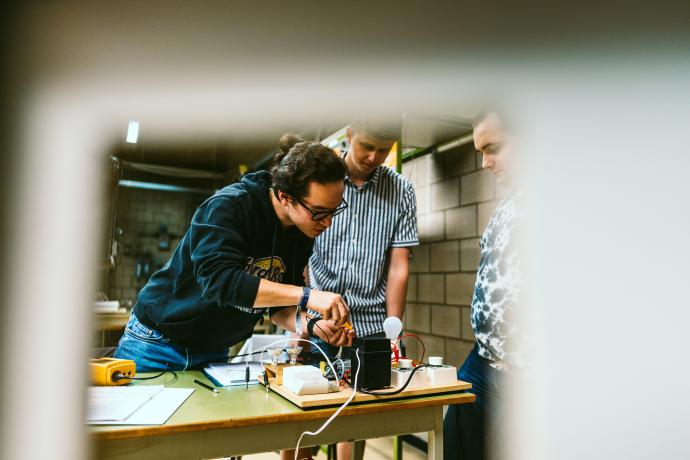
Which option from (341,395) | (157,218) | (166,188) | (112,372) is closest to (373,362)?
(341,395)

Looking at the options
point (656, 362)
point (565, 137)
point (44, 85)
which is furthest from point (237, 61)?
point (656, 362)

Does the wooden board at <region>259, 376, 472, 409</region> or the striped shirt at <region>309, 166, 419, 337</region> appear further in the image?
the striped shirt at <region>309, 166, 419, 337</region>

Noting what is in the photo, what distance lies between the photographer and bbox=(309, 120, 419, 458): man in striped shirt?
174 cm

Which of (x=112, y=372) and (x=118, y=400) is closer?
(x=118, y=400)

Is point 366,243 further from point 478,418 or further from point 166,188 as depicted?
point 166,188

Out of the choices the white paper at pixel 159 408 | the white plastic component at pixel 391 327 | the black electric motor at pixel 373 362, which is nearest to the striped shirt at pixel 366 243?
the white plastic component at pixel 391 327

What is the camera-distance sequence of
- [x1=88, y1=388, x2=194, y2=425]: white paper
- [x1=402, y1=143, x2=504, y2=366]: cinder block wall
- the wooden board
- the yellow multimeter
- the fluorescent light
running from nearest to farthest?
the fluorescent light, [x1=88, y1=388, x2=194, y2=425]: white paper, the wooden board, the yellow multimeter, [x1=402, y1=143, x2=504, y2=366]: cinder block wall

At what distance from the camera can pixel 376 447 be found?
2.50 metres

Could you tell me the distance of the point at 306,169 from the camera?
45.1 inches

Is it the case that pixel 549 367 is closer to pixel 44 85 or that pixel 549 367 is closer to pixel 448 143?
pixel 44 85

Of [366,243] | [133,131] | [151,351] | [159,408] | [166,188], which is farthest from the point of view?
[166,188]

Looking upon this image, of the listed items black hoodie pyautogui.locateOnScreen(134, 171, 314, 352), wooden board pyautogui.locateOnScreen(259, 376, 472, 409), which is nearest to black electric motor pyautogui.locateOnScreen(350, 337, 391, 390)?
wooden board pyautogui.locateOnScreen(259, 376, 472, 409)

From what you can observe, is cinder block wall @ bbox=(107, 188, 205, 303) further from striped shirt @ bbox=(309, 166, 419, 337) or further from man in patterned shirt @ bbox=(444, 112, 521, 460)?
man in patterned shirt @ bbox=(444, 112, 521, 460)

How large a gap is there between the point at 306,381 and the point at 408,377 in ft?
0.82
